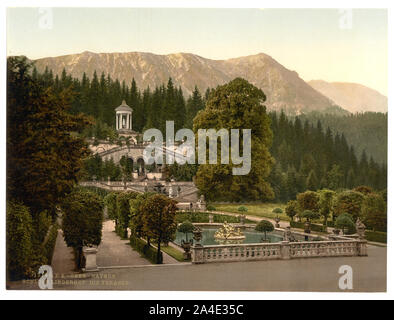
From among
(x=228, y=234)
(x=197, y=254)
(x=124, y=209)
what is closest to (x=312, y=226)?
(x=228, y=234)

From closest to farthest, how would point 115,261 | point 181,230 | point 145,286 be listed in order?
point 145,286, point 115,261, point 181,230

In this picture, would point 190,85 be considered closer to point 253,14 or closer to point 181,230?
point 253,14

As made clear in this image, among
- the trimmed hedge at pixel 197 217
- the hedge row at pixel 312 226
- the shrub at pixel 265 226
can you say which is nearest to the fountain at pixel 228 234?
the trimmed hedge at pixel 197 217

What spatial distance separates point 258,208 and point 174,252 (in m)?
4.19

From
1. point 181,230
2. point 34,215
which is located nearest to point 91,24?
point 34,215

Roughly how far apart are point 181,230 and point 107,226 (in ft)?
9.64

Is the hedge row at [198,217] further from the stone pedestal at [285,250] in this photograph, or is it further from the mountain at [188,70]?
the mountain at [188,70]

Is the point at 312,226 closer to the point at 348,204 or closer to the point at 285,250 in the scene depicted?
the point at 348,204

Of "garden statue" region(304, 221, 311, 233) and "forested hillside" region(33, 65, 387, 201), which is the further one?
"garden statue" region(304, 221, 311, 233)

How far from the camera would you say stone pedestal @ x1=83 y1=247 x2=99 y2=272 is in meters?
17.8

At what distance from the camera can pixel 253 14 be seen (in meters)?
18.9

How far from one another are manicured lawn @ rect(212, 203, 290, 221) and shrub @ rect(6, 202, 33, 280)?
7525 millimetres

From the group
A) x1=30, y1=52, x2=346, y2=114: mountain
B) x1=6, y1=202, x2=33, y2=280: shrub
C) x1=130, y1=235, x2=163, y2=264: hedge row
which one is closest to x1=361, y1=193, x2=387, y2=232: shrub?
x1=30, y1=52, x2=346, y2=114: mountain

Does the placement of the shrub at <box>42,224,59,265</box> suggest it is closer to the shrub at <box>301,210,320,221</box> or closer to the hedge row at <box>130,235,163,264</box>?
the hedge row at <box>130,235,163,264</box>
